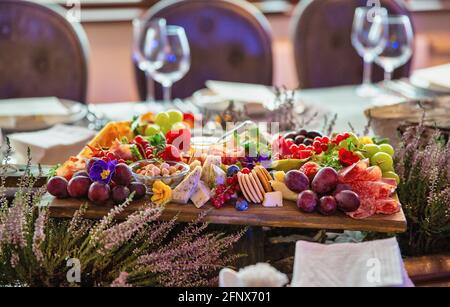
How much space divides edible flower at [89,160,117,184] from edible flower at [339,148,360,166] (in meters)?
0.36

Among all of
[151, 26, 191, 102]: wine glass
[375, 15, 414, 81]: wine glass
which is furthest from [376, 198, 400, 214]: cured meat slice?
[375, 15, 414, 81]: wine glass

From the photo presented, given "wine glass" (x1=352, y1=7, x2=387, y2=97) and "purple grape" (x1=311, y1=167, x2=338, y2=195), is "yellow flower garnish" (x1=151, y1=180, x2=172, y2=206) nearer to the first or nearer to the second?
"purple grape" (x1=311, y1=167, x2=338, y2=195)

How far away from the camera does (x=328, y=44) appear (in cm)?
289

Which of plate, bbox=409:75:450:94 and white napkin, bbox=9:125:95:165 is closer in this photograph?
white napkin, bbox=9:125:95:165

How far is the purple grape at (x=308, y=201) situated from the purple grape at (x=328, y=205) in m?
0.01

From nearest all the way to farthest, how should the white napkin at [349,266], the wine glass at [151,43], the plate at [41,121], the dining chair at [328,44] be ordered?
the white napkin at [349,266], the plate at [41,121], the wine glass at [151,43], the dining chair at [328,44]

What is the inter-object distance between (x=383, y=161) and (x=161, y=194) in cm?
37

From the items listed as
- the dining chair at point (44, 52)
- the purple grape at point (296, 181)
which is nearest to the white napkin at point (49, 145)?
the purple grape at point (296, 181)

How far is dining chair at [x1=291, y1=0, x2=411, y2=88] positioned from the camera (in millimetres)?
2848

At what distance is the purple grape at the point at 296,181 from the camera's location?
1.18m

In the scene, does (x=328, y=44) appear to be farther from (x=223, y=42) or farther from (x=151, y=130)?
(x=151, y=130)

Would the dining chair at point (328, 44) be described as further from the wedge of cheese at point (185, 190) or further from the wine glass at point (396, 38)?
the wedge of cheese at point (185, 190)

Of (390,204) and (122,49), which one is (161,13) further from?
(390,204)

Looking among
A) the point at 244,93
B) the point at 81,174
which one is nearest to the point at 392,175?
the point at 81,174
